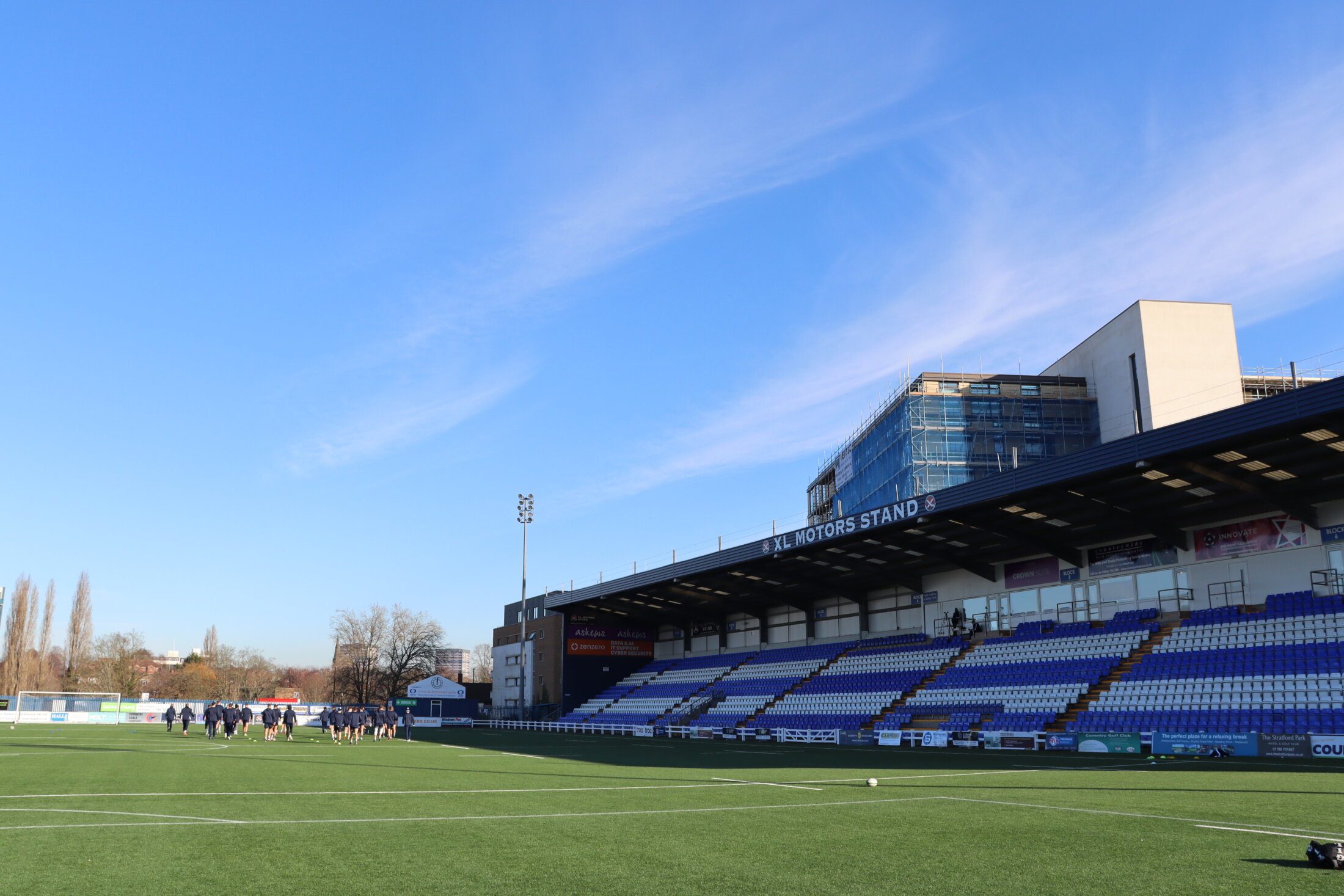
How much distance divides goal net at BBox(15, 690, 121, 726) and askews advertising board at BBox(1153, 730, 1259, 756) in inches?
2451

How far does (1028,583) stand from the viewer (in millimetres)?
41406

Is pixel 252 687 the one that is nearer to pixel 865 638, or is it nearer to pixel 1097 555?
pixel 865 638

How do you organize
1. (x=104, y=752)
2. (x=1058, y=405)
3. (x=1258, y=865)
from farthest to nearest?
(x=1058, y=405)
(x=104, y=752)
(x=1258, y=865)

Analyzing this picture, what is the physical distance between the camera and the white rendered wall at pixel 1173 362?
62.0m

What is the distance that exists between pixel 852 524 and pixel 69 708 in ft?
183

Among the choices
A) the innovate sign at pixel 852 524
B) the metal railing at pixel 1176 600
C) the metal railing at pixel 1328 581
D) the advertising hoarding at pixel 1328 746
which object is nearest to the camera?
the advertising hoarding at pixel 1328 746

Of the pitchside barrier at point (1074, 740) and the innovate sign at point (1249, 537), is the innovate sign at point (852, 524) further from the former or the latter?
the innovate sign at point (1249, 537)

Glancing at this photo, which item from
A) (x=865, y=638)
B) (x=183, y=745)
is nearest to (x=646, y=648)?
(x=865, y=638)

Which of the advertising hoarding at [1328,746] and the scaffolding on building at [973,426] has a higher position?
the scaffolding on building at [973,426]

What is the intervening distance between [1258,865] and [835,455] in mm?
83893

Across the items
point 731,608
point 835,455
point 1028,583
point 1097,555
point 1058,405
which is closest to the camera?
point 1097,555

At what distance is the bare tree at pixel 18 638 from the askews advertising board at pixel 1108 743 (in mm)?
95650

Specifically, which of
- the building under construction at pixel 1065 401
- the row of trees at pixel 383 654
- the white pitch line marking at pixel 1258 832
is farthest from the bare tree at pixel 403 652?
the white pitch line marking at pixel 1258 832

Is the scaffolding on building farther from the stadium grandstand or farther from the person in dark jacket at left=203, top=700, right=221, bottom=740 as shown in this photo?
the person in dark jacket at left=203, top=700, right=221, bottom=740
